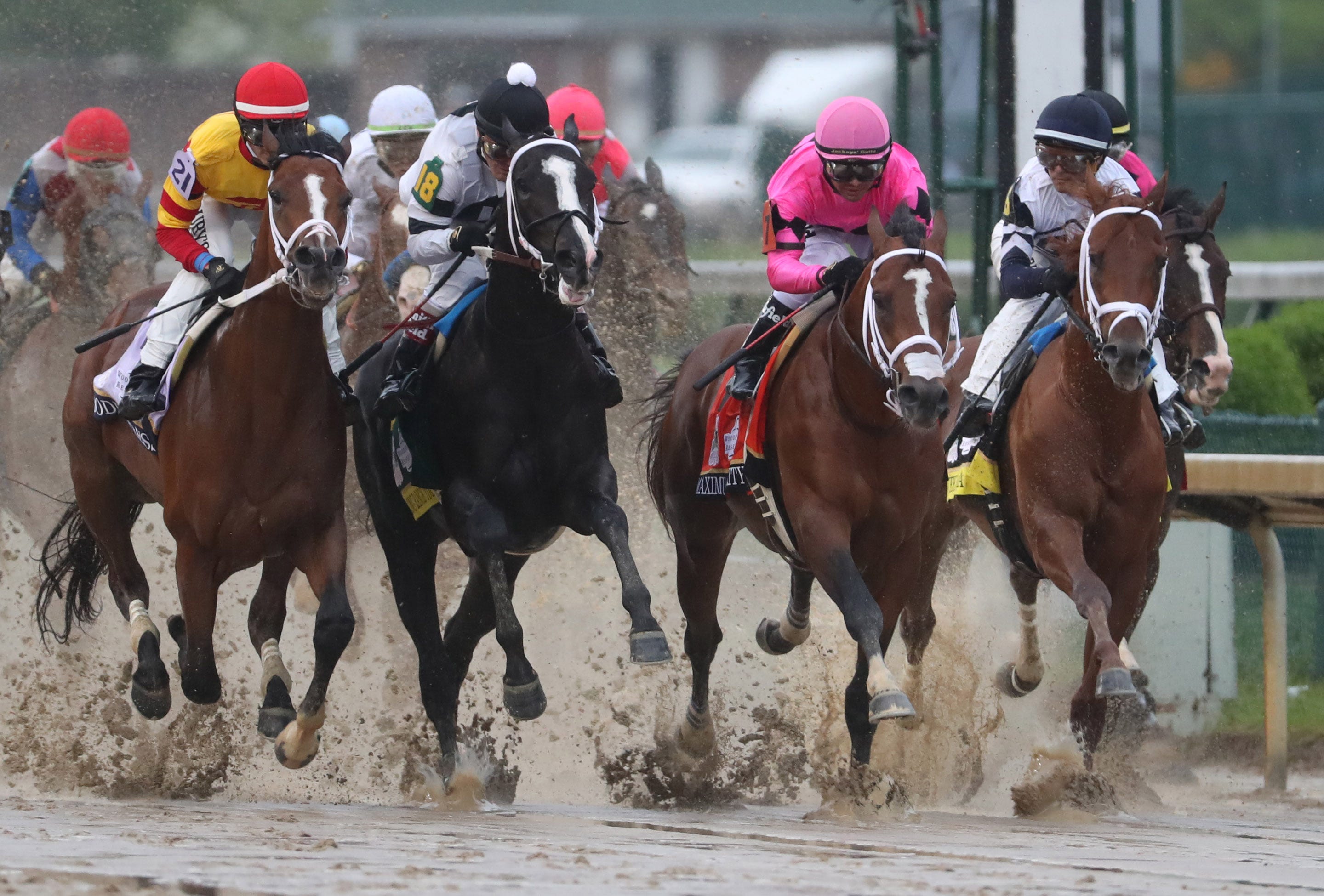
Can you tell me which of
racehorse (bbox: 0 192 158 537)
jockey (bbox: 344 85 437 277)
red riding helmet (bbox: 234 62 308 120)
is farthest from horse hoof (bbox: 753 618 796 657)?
racehorse (bbox: 0 192 158 537)

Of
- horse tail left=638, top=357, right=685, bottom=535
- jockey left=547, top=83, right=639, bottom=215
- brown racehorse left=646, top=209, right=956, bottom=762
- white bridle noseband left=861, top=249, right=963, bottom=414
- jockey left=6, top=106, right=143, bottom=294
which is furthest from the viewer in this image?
jockey left=6, top=106, right=143, bottom=294

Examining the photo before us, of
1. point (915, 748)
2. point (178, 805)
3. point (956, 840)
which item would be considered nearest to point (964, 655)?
point (915, 748)

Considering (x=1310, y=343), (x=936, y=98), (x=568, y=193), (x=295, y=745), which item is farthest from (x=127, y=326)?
(x=1310, y=343)

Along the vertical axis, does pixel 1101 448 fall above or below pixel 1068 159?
below

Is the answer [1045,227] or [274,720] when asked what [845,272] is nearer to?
[1045,227]

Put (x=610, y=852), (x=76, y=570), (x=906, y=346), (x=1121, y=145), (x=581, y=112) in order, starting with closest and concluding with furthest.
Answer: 1. (x=610, y=852)
2. (x=906, y=346)
3. (x=1121, y=145)
4. (x=76, y=570)
5. (x=581, y=112)

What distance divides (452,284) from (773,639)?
1.97m

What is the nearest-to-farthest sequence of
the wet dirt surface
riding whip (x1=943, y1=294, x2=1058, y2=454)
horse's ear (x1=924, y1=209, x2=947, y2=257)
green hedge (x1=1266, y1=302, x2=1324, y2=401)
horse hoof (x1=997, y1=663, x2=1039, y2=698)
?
the wet dirt surface < horse's ear (x1=924, y1=209, x2=947, y2=257) < riding whip (x1=943, y1=294, x2=1058, y2=454) < horse hoof (x1=997, y1=663, x2=1039, y2=698) < green hedge (x1=1266, y1=302, x2=1324, y2=401)

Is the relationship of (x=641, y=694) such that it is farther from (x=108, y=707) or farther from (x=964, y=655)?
(x=108, y=707)

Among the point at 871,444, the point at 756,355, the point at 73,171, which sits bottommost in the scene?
the point at 871,444

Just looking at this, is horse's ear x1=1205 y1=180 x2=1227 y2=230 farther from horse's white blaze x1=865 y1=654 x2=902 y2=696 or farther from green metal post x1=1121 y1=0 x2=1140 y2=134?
green metal post x1=1121 y1=0 x2=1140 y2=134

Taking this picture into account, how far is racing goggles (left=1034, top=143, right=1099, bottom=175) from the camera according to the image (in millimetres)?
6742

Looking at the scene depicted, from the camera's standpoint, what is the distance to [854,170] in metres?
6.42

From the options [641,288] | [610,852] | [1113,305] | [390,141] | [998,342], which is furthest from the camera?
[641,288]
